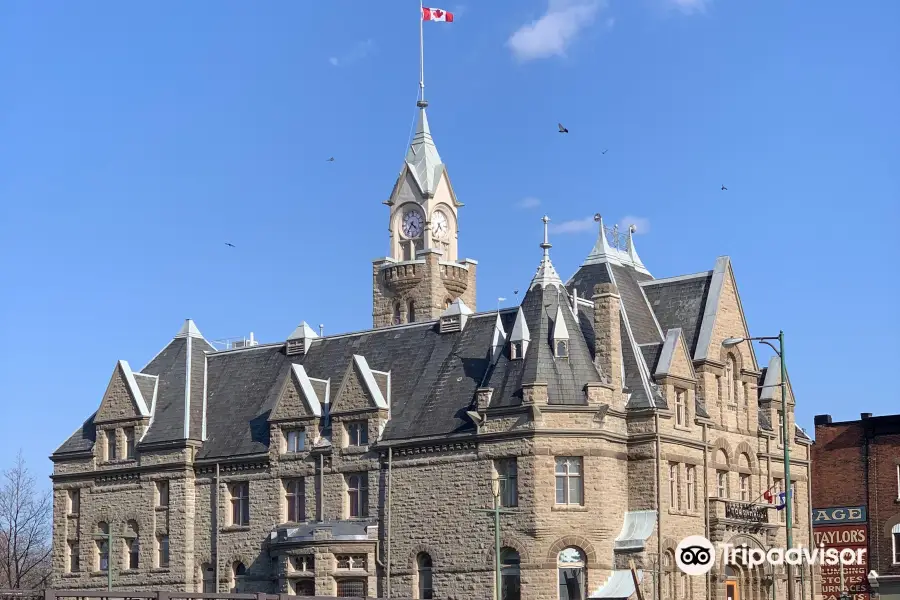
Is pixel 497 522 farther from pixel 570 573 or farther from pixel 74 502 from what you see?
pixel 74 502

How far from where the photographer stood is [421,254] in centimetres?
8688

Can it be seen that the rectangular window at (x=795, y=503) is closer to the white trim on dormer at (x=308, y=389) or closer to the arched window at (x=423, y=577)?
the arched window at (x=423, y=577)

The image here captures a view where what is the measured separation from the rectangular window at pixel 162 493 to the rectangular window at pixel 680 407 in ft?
78.9

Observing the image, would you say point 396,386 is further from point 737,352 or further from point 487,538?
point 737,352

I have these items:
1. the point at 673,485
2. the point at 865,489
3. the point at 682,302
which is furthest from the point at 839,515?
the point at 673,485

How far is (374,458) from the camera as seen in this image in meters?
67.0

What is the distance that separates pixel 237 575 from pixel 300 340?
11389mm

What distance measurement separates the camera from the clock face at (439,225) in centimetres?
8762

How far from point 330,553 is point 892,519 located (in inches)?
1116

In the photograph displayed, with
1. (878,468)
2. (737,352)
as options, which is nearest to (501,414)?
(737,352)

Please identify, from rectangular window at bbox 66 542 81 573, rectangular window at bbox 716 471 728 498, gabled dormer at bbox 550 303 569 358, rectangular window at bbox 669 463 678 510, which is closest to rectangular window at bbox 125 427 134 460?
rectangular window at bbox 66 542 81 573

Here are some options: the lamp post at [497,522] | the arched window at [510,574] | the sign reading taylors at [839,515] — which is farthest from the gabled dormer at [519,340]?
the sign reading taylors at [839,515]

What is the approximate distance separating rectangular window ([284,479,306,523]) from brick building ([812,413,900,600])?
26.3 m

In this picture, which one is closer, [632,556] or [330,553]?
[632,556]
